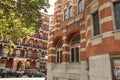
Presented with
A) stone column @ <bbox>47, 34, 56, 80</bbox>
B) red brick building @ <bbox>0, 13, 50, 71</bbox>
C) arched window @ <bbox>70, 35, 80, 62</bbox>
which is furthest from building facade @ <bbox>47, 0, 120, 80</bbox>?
red brick building @ <bbox>0, 13, 50, 71</bbox>

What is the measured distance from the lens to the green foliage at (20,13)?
11172mm

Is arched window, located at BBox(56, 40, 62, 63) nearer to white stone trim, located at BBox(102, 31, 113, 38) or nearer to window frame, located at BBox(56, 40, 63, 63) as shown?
window frame, located at BBox(56, 40, 63, 63)

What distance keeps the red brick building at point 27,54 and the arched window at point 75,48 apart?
2778 centimetres

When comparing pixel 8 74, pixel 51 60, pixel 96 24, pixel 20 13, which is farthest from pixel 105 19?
pixel 8 74

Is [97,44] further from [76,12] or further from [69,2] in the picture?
[69,2]

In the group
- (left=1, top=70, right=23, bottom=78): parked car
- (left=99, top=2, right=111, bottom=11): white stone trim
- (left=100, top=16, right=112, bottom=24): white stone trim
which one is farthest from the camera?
(left=1, top=70, right=23, bottom=78): parked car

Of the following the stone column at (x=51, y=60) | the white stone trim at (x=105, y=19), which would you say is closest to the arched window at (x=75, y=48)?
the stone column at (x=51, y=60)

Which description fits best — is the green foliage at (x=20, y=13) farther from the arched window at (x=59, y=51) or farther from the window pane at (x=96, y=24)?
the arched window at (x=59, y=51)

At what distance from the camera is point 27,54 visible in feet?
159

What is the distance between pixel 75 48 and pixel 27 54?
32280mm

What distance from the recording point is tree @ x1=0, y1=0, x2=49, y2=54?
36.7 feet

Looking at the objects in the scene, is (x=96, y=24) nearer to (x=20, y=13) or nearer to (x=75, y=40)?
(x=20, y=13)

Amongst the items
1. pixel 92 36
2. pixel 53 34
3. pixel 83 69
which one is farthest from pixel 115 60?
pixel 53 34

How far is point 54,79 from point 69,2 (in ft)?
34.7
